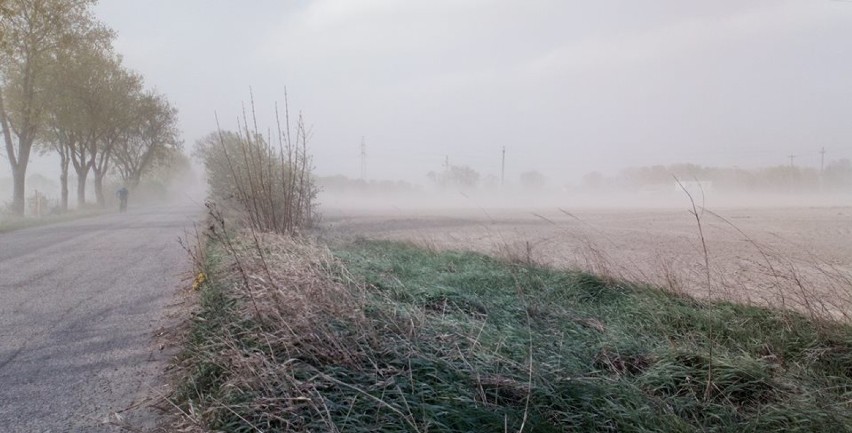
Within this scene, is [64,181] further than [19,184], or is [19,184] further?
[64,181]

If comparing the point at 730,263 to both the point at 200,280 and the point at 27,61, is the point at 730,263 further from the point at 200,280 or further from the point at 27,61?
the point at 27,61

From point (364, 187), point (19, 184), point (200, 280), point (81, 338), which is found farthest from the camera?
point (364, 187)

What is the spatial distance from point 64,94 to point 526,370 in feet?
110

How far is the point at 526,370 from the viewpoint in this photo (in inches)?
139

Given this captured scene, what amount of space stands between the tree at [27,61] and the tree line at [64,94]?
4 centimetres

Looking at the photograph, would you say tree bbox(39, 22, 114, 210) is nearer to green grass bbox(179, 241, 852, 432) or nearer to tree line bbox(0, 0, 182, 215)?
tree line bbox(0, 0, 182, 215)

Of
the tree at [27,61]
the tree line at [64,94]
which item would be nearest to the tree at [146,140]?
the tree line at [64,94]

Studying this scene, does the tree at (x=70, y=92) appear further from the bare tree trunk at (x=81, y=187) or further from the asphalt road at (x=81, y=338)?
the asphalt road at (x=81, y=338)

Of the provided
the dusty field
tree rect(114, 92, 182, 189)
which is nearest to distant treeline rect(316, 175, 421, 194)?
tree rect(114, 92, 182, 189)

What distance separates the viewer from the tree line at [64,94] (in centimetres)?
2544

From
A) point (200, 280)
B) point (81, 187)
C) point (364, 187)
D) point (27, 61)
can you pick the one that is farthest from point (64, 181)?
point (364, 187)

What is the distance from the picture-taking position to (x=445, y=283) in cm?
694

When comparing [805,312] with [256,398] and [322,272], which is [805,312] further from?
[256,398]

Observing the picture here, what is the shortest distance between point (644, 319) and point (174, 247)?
11.3 meters
